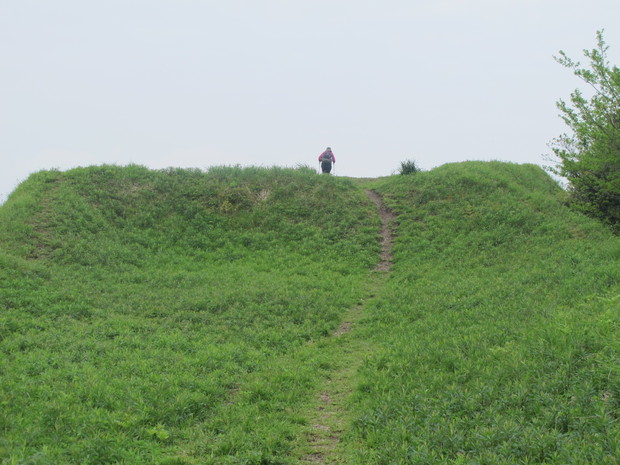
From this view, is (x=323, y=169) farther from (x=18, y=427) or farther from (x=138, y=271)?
(x=18, y=427)

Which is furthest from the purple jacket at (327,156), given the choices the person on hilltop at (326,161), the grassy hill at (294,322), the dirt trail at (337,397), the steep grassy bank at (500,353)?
the dirt trail at (337,397)

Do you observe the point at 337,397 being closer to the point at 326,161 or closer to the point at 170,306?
the point at 170,306

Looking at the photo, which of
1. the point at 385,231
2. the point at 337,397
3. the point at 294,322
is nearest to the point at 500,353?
the point at 337,397

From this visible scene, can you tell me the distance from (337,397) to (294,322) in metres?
4.59

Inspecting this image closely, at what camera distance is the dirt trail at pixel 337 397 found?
638cm

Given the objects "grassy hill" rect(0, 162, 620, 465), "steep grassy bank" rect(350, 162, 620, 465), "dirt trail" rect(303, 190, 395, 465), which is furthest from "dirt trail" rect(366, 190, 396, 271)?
"dirt trail" rect(303, 190, 395, 465)

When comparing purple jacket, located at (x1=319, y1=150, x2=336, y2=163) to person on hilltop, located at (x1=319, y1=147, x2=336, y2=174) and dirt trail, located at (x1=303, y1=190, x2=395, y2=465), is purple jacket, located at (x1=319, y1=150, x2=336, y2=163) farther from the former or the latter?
dirt trail, located at (x1=303, y1=190, x2=395, y2=465)

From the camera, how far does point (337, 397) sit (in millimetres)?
8289

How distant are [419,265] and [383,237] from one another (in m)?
4.14

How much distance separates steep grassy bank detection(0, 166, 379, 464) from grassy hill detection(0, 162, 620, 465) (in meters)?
→ 0.06

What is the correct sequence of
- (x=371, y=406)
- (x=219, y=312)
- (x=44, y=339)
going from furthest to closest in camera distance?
(x=219, y=312) < (x=44, y=339) < (x=371, y=406)

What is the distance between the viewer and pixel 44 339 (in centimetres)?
1009

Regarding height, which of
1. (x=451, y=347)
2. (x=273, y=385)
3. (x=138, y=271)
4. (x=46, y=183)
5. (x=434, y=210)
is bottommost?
(x=273, y=385)

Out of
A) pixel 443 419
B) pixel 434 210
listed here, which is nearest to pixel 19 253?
pixel 443 419
